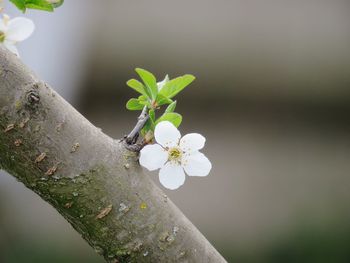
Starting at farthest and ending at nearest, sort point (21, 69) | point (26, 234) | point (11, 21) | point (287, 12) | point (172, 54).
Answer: point (287, 12)
point (172, 54)
point (26, 234)
point (11, 21)
point (21, 69)

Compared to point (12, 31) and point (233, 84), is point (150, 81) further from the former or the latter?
point (233, 84)

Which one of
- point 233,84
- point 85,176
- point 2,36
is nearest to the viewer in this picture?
point 85,176

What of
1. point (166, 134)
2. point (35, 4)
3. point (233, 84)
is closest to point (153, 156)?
point (166, 134)

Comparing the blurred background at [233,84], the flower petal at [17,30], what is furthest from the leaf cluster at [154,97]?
the blurred background at [233,84]

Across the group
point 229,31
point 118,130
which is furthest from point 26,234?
point 229,31

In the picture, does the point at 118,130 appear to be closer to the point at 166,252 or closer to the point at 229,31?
the point at 229,31

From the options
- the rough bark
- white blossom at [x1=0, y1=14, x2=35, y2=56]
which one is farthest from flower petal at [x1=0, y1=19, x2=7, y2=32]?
the rough bark

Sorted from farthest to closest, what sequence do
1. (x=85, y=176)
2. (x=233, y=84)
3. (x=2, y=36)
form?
(x=233, y=84) < (x=2, y=36) < (x=85, y=176)
